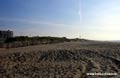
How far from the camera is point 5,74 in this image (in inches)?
481

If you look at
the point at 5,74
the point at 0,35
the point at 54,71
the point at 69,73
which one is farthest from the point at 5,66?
the point at 0,35

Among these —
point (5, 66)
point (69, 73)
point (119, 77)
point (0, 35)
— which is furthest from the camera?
point (0, 35)

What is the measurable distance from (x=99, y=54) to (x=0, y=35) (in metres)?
63.8

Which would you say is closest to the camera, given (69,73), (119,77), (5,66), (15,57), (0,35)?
(119,77)

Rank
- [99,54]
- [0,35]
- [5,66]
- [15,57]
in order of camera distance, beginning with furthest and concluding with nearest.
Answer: [0,35] → [99,54] → [15,57] → [5,66]

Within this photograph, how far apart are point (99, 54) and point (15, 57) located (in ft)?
23.2

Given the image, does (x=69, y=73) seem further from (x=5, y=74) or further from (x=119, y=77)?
(x=5, y=74)

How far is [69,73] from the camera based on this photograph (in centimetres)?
1237

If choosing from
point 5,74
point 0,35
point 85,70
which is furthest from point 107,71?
point 0,35

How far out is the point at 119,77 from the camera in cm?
1161

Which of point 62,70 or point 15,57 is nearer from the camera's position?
point 62,70

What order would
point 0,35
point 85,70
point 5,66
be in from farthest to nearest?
point 0,35
point 5,66
point 85,70

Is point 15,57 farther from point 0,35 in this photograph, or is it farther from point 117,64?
point 0,35

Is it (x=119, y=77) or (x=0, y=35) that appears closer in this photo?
(x=119, y=77)
